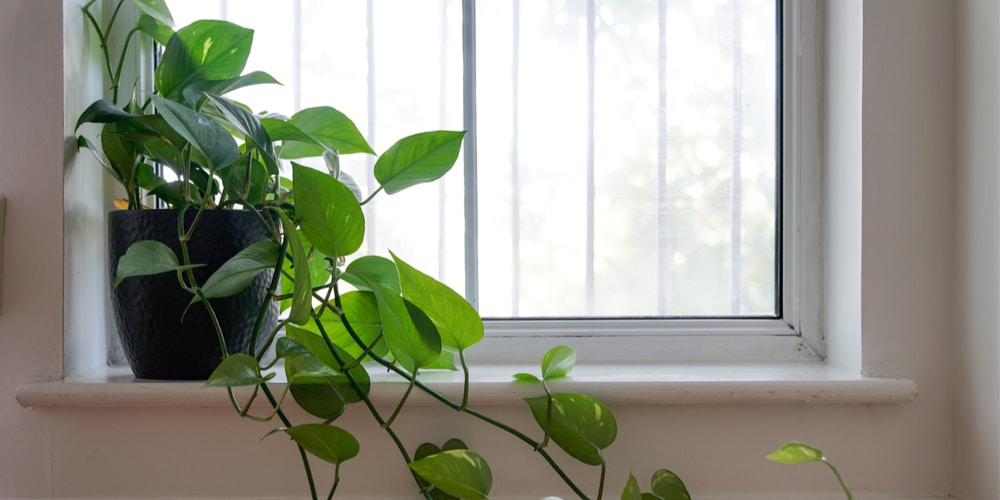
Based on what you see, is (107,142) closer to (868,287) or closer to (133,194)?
(133,194)

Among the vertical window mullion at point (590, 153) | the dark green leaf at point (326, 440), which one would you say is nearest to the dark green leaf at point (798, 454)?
the dark green leaf at point (326, 440)

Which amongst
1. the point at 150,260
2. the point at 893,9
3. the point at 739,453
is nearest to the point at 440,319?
the point at 150,260

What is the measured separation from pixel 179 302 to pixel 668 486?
57 cm

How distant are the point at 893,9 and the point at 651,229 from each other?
15.7 inches

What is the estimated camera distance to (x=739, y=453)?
0.82 m

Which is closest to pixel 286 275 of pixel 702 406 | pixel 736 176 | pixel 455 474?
pixel 455 474

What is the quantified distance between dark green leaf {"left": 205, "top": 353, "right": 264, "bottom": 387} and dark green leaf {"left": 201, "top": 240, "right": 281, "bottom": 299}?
8 cm

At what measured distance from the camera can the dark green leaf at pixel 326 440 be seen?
0.66 m

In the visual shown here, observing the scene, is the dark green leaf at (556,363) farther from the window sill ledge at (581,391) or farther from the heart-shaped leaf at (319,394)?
the heart-shaped leaf at (319,394)

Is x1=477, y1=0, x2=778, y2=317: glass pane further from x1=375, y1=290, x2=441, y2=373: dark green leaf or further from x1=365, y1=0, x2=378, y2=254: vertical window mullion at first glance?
x1=375, y1=290, x2=441, y2=373: dark green leaf

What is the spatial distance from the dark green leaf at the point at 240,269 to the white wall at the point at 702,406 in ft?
0.71

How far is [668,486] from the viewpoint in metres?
0.74

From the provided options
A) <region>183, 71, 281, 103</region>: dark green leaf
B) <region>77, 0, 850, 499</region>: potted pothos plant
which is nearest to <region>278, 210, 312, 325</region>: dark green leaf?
<region>77, 0, 850, 499</region>: potted pothos plant

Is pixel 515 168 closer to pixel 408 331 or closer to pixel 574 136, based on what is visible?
pixel 574 136
